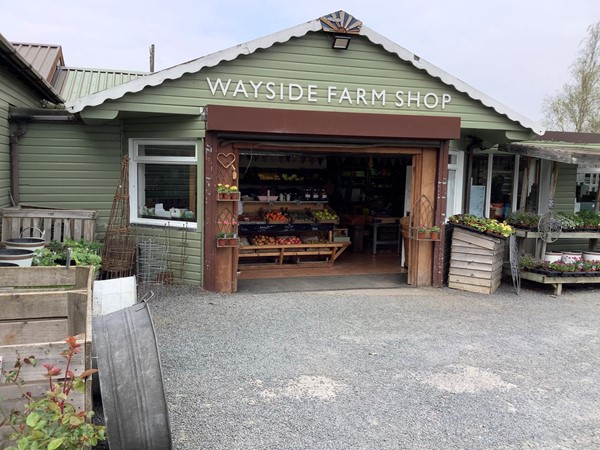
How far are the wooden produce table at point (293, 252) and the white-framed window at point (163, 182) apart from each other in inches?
70.3

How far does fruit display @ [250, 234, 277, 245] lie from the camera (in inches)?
391

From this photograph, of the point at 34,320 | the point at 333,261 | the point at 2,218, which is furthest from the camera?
the point at 333,261

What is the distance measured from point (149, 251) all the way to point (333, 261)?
157 inches

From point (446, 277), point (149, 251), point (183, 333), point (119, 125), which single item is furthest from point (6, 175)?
point (446, 277)

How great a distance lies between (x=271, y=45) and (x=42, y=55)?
9.14 m

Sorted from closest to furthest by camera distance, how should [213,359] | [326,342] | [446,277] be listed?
[213,359]
[326,342]
[446,277]

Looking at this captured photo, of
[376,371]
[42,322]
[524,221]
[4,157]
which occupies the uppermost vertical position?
[4,157]

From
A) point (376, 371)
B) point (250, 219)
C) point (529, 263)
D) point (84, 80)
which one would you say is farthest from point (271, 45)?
point (84, 80)

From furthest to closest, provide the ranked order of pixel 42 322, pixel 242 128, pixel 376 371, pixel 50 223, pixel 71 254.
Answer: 1. pixel 242 128
2. pixel 50 223
3. pixel 71 254
4. pixel 376 371
5. pixel 42 322

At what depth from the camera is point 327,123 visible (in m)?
7.75

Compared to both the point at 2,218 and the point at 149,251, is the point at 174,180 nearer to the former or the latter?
the point at 149,251

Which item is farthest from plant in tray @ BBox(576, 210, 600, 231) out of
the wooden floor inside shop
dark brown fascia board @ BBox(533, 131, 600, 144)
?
the wooden floor inside shop

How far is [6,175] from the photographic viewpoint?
775 cm

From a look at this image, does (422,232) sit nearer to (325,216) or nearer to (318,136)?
(318,136)
